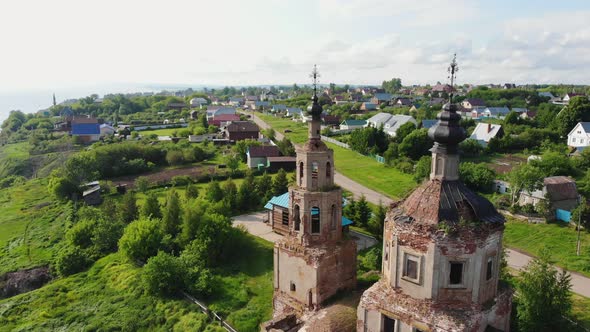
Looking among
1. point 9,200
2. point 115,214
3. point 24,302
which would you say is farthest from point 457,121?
point 9,200

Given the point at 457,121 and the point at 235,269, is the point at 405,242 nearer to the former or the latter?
the point at 457,121

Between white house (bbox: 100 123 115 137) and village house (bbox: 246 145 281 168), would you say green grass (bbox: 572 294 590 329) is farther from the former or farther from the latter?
white house (bbox: 100 123 115 137)

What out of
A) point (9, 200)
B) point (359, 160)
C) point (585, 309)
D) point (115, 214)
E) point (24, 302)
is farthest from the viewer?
point (359, 160)

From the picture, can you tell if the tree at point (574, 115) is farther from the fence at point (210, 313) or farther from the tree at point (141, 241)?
the fence at point (210, 313)

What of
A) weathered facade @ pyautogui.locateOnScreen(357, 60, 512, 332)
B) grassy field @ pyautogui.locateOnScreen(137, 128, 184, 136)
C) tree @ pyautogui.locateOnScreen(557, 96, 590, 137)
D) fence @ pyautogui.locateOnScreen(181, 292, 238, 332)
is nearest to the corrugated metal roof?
grassy field @ pyautogui.locateOnScreen(137, 128, 184, 136)

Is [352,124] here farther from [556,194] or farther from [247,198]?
[556,194]

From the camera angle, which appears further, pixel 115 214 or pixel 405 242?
pixel 115 214

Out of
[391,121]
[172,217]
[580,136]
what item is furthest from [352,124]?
[172,217]

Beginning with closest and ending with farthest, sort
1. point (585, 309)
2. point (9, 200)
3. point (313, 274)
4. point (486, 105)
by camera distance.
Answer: point (313, 274) → point (585, 309) → point (9, 200) → point (486, 105)
